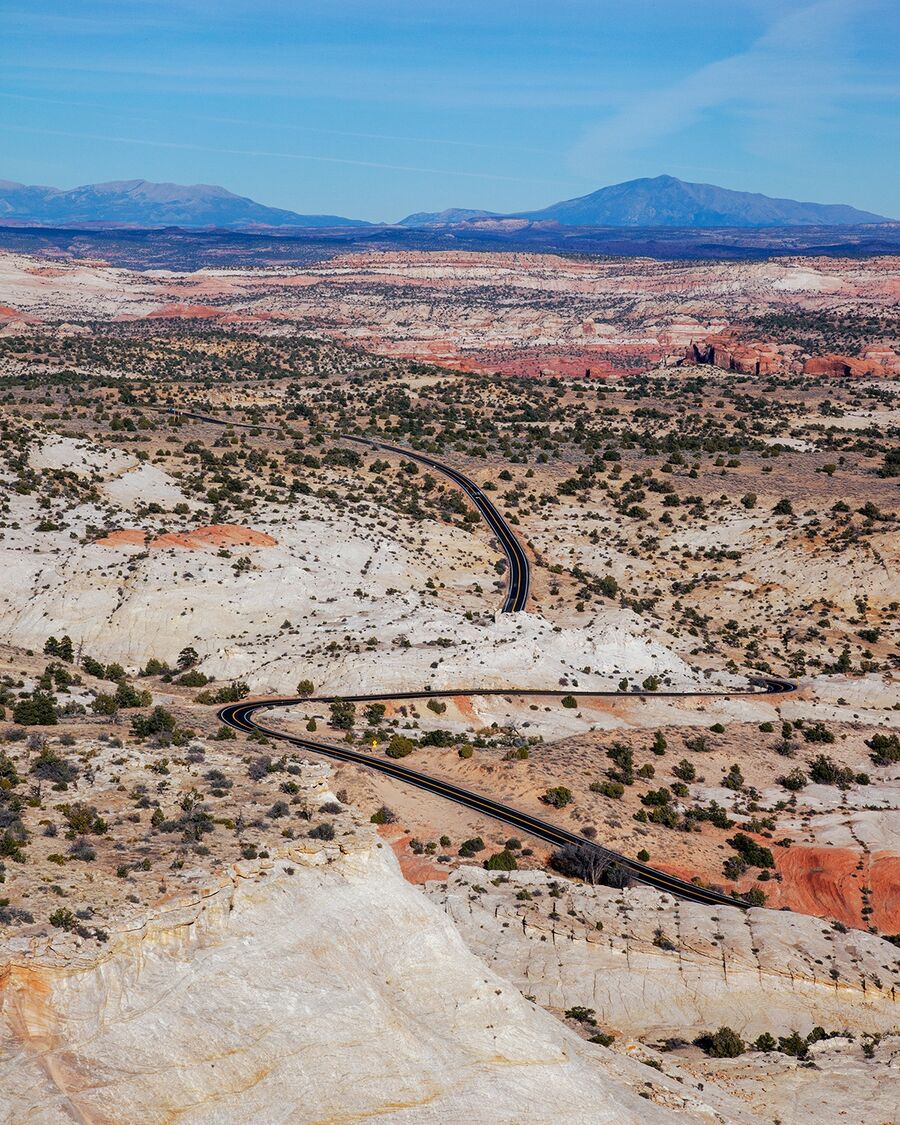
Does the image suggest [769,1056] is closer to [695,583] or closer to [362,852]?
[362,852]

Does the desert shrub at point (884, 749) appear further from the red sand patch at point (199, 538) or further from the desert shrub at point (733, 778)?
the red sand patch at point (199, 538)

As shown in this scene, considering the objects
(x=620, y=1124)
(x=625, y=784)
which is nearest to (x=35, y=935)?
(x=620, y=1124)

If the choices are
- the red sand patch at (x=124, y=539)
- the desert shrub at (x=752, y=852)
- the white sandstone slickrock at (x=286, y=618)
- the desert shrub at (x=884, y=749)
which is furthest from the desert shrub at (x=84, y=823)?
the red sand patch at (x=124, y=539)

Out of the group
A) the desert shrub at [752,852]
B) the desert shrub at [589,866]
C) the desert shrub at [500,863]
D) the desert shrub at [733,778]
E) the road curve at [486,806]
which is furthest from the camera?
the desert shrub at [733,778]

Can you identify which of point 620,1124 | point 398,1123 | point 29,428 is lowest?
point 620,1124

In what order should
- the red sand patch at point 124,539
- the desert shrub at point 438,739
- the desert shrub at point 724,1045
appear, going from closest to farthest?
the desert shrub at point 724,1045 < the desert shrub at point 438,739 < the red sand patch at point 124,539

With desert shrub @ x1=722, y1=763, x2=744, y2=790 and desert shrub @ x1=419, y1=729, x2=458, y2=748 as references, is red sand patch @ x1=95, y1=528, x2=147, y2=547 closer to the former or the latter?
desert shrub @ x1=419, y1=729, x2=458, y2=748

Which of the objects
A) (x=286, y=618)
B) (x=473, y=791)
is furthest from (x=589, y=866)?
(x=286, y=618)

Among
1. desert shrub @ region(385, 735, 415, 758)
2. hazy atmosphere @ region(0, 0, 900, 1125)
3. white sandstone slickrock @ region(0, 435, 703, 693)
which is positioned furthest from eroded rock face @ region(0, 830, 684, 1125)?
white sandstone slickrock @ region(0, 435, 703, 693)
